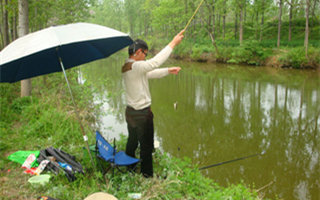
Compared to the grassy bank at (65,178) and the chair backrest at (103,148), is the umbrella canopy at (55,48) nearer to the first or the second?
the chair backrest at (103,148)

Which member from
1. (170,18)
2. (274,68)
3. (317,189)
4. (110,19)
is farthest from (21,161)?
(110,19)

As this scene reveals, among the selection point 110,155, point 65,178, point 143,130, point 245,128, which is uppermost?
point 143,130

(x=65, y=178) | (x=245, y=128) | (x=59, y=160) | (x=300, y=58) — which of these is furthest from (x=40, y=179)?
(x=300, y=58)

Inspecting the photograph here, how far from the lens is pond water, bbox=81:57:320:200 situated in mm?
4408

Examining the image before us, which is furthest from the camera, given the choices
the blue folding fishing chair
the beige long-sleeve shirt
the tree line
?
the tree line

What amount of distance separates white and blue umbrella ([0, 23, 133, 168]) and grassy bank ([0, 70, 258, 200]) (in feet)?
2.15

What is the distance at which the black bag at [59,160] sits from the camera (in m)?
2.98

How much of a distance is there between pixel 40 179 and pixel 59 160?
0.42 m

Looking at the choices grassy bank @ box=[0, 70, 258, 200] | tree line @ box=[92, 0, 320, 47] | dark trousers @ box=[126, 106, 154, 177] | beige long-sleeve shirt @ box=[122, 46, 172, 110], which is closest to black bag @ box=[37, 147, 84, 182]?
grassy bank @ box=[0, 70, 258, 200]

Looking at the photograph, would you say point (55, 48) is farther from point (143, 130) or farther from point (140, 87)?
point (143, 130)

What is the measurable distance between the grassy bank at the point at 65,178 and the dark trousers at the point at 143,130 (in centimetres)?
22

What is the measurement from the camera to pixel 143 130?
2.68 metres

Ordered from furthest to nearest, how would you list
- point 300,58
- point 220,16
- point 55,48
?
point 220,16 < point 300,58 < point 55,48

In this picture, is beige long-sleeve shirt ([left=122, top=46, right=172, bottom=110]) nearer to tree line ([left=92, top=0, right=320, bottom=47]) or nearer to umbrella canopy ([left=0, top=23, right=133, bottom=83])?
umbrella canopy ([left=0, top=23, right=133, bottom=83])
